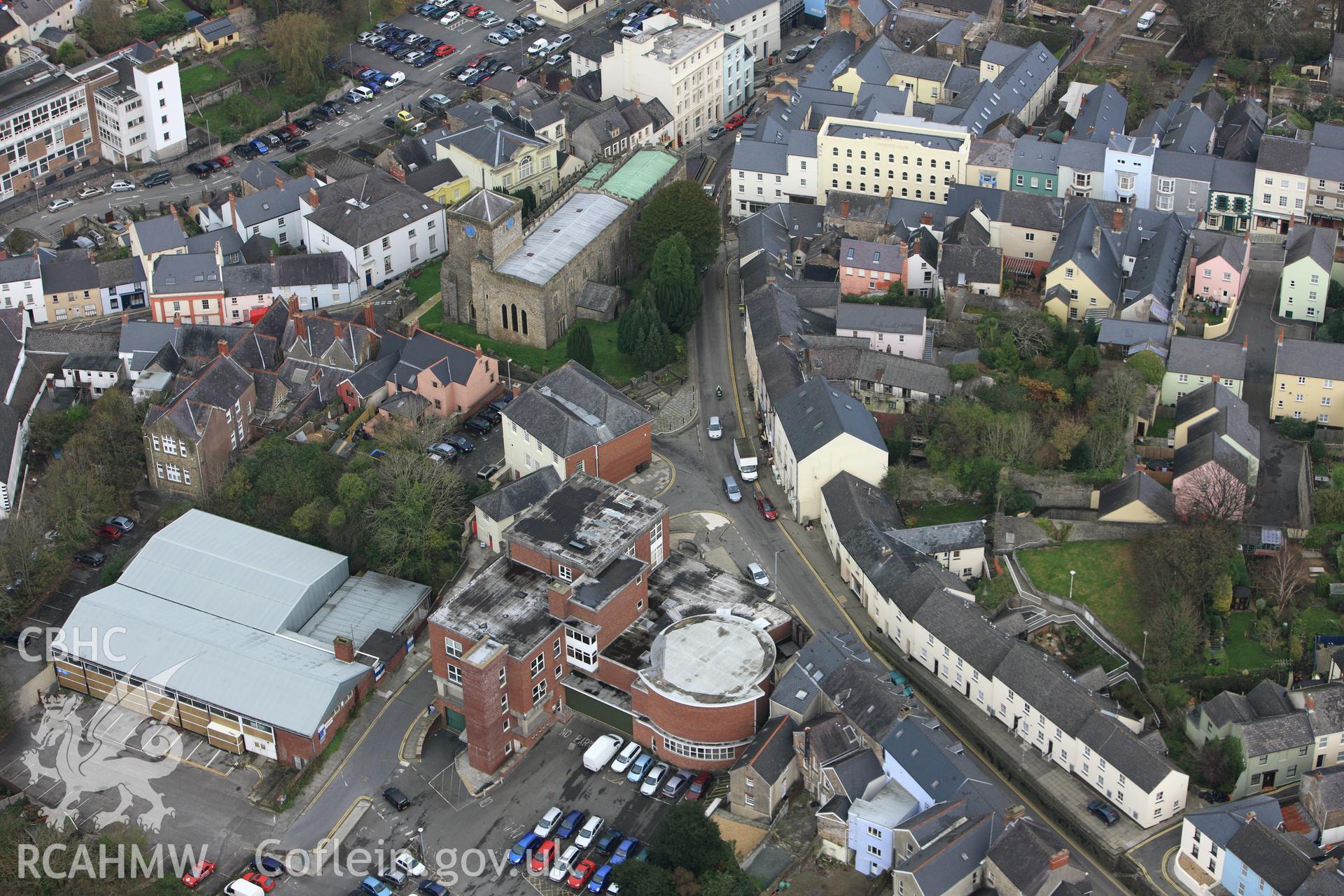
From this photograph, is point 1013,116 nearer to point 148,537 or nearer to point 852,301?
point 852,301

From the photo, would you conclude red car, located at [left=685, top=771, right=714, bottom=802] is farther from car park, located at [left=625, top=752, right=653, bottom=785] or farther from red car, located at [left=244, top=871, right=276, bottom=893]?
red car, located at [left=244, top=871, right=276, bottom=893]

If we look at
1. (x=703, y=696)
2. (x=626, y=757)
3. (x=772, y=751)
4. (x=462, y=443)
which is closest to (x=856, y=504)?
(x=703, y=696)

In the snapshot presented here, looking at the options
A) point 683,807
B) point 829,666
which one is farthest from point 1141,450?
point 683,807

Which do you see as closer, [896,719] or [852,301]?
[896,719]

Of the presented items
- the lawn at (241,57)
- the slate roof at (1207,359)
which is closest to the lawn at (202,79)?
the lawn at (241,57)

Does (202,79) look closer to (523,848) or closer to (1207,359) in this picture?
(1207,359)

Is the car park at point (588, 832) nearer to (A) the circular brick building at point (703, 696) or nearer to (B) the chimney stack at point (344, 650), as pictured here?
(A) the circular brick building at point (703, 696)
